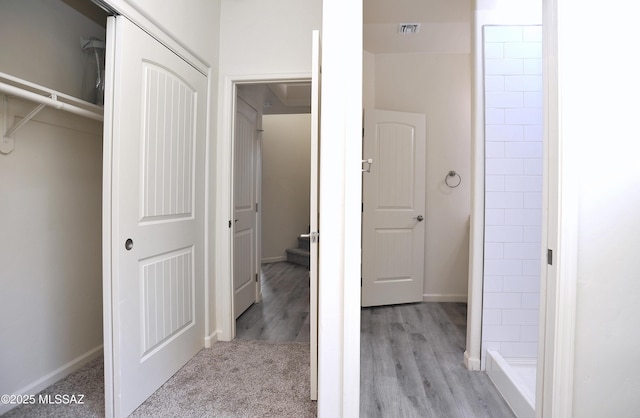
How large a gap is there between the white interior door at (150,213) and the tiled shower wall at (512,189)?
80.5 inches

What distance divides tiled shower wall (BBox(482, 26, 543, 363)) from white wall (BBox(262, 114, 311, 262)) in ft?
13.3

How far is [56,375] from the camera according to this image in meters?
1.84

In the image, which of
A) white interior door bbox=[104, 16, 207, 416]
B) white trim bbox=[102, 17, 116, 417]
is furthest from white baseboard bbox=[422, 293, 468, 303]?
white trim bbox=[102, 17, 116, 417]

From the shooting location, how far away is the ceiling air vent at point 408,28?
9.51ft

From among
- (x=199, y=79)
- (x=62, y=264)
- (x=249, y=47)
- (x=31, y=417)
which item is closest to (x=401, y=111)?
(x=249, y=47)

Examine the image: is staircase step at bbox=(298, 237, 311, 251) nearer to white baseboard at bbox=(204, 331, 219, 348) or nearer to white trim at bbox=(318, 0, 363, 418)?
white baseboard at bbox=(204, 331, 219, 348)

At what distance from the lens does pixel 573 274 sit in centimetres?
119

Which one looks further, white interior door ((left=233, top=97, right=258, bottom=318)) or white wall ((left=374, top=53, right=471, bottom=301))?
white wall ((left=374, top=53, right=471, bottom=301))

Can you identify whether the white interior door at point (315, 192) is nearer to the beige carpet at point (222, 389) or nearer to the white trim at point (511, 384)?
the beige carpet at point (222, 389)

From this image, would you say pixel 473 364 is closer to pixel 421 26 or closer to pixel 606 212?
pixel 606 212

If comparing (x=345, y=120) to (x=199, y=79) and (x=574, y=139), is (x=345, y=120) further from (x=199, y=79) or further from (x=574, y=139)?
(x=199, y=79)

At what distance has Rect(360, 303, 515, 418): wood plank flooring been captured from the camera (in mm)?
1672

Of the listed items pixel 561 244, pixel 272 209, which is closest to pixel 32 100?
pixel 561 244

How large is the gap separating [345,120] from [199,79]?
4.87ft
